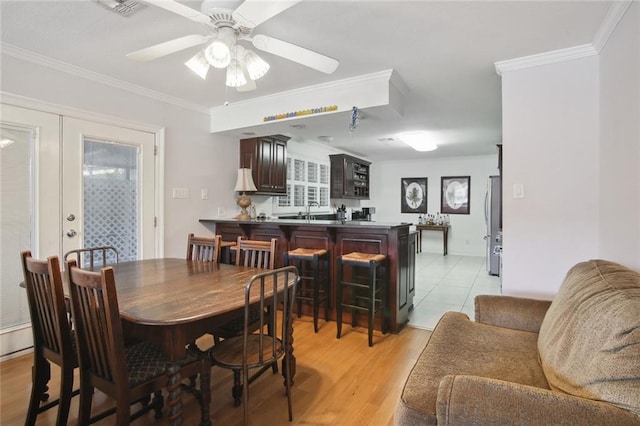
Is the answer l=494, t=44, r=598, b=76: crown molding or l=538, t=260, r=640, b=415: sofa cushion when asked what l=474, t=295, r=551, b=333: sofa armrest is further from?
l=494, t=44, r=598, b=76: crown molding

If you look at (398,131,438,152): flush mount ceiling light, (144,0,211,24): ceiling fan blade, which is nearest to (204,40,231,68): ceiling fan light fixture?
(144,0,211,24): ceiling fan blade

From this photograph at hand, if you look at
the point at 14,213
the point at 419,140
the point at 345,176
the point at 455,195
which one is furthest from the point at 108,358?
the point at 455,195

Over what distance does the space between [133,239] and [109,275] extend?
2376 mm

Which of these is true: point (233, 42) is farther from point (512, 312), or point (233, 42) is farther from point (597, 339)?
point (512, 312)

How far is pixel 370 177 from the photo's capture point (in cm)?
891

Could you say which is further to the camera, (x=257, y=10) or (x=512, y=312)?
(x=512, y=312)

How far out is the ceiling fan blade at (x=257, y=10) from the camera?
1473mm

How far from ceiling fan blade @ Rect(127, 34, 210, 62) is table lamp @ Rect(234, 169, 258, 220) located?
7.86 ft

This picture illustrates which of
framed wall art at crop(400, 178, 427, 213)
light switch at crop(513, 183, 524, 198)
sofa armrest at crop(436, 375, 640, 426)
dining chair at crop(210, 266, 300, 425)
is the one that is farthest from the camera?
framed wall art at crop(400, 178, 427, 213)

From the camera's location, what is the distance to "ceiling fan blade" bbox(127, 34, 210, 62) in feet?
5.98

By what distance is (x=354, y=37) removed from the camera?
7.68 ft

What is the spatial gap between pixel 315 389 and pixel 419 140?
15.1 feet

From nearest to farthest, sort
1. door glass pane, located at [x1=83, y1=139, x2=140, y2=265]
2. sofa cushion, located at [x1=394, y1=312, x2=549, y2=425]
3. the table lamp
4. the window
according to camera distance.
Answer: sofa cushion, located at [x1=394, y1=312, x2=549, y2=425] < door glass pane, located at [x1=83, y1=139, x2=140, y2=265] < the table lamp < the window

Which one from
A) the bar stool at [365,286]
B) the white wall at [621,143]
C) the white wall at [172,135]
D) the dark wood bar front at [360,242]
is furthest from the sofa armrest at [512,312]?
the white wall at [172,135]
